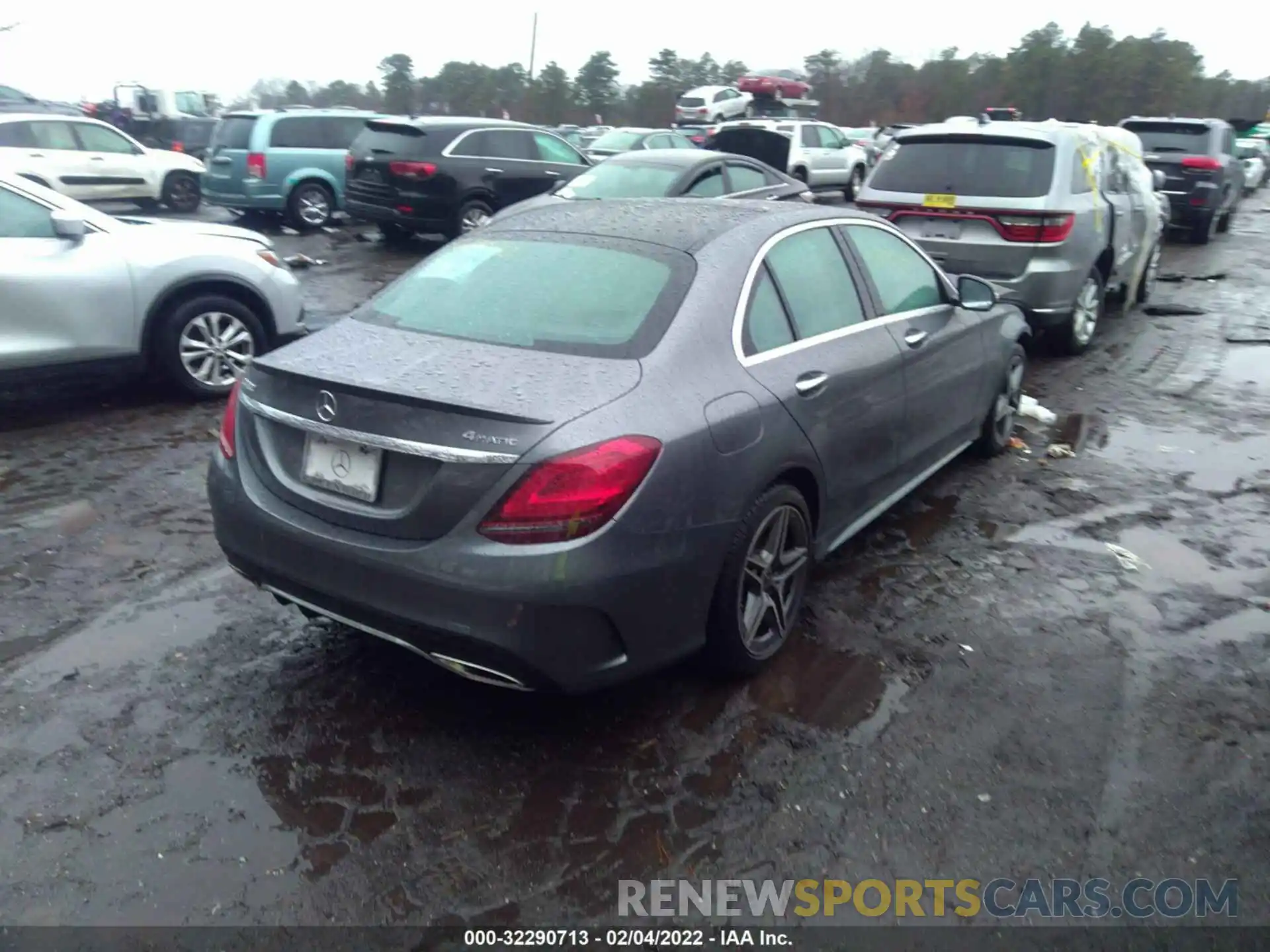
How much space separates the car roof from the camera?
13.1 ft

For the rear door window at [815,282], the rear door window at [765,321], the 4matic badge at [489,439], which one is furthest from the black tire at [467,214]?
the 4matic badge at [489,439]

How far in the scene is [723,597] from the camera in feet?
11.5

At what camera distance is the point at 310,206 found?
51.8 feet

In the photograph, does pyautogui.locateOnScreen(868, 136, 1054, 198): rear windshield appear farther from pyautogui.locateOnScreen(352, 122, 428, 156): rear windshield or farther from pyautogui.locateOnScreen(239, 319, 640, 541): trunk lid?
pyautogui.locateOnScreen(352, 122, 428, 156): rear windshield

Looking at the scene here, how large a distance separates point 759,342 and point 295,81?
76293 mm

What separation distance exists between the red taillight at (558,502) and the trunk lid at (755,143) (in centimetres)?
1585

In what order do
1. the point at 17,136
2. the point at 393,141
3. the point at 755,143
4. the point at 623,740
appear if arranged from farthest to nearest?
the point at 755,143 → the point at 17,136 → the point at 393,141 → the point at 623,740

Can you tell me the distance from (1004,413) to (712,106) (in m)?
32.8

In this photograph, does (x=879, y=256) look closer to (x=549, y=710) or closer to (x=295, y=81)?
(x=549, y=710)

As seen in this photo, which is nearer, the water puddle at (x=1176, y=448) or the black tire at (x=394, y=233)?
the water puddle at (x=1176, y=448)

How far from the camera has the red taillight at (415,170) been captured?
44.1ft

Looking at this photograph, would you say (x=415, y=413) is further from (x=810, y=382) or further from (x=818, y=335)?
(x=818, y=335)

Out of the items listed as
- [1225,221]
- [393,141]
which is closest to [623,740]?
[393,141]

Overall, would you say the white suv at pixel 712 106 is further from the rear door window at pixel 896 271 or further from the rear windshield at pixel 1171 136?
the rear door window at pixel 896 271
